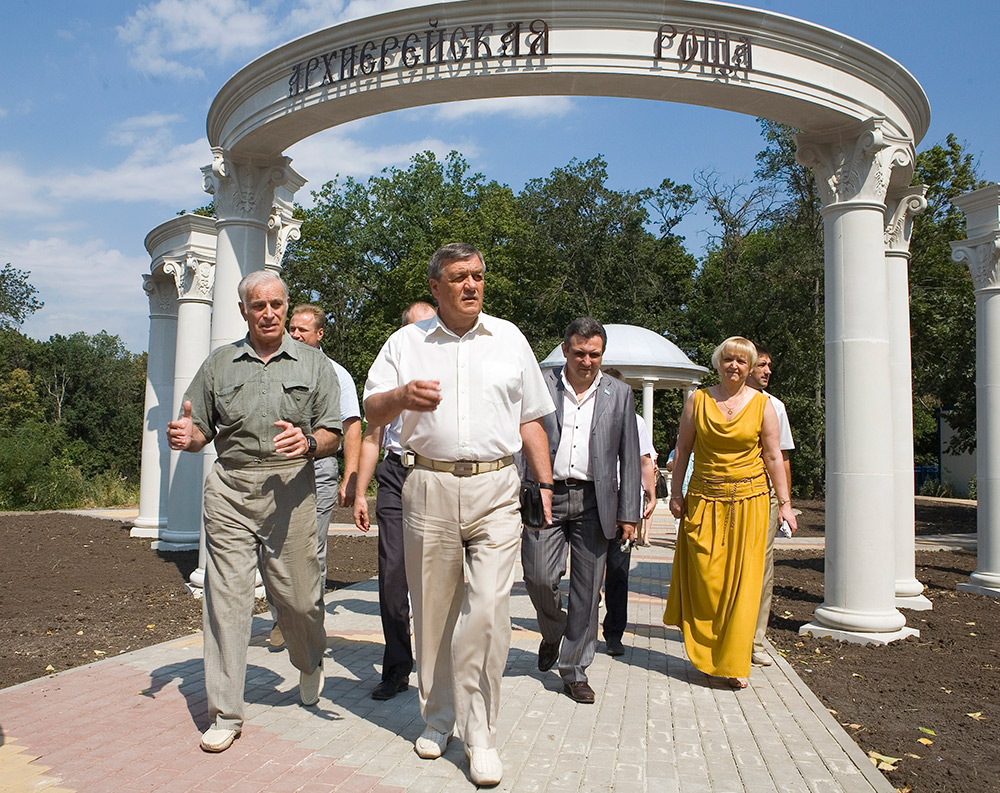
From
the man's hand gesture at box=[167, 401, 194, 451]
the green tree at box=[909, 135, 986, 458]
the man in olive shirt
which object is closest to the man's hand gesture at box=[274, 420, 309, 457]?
the man in olive shirt

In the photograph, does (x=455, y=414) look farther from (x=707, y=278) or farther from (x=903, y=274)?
(x=707, y=278)

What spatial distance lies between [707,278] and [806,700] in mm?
39698

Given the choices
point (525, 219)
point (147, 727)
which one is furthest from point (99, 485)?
point (525, 219)

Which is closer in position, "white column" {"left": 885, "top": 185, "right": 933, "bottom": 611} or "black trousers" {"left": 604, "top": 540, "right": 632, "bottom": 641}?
"black trousers" {"left": 604, "top": 540, "right": 632, "bottom": 641}

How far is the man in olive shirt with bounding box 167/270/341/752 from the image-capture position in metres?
4.09

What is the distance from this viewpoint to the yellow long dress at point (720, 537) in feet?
17.9

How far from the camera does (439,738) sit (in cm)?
402

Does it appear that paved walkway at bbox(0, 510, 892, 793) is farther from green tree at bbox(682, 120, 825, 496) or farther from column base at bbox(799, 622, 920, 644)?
green tree at bbox(682, 120, 825, 496)

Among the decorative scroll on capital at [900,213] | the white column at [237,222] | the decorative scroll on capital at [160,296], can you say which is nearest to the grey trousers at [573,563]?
the white column at [237,222]

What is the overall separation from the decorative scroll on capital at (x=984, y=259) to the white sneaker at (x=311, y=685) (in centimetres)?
Result: 848

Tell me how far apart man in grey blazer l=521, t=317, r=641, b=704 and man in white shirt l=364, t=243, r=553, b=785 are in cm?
122

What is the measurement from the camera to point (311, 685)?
4633mm

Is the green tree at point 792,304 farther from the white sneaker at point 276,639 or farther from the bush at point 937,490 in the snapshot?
the white sneaker at point 276,639

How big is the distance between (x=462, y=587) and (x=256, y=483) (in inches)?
44.2
